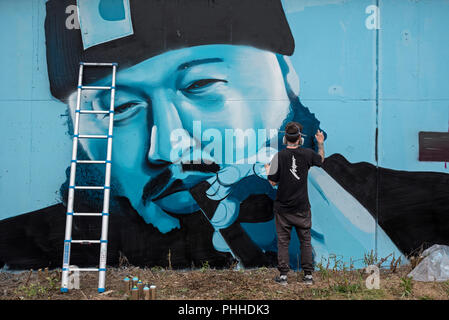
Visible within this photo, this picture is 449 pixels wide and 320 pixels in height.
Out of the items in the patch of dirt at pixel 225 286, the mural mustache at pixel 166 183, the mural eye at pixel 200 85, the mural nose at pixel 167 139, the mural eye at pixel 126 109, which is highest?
the mural eye at pixel 200 85

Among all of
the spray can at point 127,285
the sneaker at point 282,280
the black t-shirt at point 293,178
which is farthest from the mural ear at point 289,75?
the spray can at point 127,285

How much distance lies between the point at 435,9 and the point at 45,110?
5357 millimetres

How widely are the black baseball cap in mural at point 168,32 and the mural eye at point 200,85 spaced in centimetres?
50

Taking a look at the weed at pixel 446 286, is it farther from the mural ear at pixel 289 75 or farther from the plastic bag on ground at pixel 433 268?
the mural ear at pixel 289 75

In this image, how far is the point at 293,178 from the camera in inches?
163

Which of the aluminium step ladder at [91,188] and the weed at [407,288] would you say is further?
the aluminium step ladder at [91,188]

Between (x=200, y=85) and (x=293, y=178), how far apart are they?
1761 millimetres

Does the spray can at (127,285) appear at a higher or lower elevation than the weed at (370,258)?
lower

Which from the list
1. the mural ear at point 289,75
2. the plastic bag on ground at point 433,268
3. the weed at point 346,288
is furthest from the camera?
the mural ear at point 289,75

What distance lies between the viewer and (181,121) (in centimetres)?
477

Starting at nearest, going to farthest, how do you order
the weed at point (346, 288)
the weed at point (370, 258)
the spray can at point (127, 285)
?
1. the spray can at point (127, 285)
2. the weed at point (346, 288)
3. the weed at point (370, 258)

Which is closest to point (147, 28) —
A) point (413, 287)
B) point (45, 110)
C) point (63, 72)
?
point (63, 72)

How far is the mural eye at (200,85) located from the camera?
189 inches

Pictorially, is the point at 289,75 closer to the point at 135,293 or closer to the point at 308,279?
the point at 308,279
